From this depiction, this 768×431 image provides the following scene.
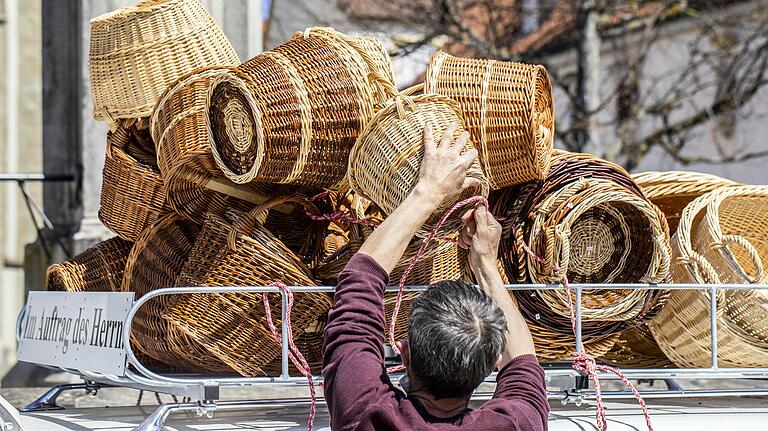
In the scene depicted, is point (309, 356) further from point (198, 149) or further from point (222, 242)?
point (198, 149)

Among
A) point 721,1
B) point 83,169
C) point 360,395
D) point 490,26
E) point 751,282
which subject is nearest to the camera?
point 360,395

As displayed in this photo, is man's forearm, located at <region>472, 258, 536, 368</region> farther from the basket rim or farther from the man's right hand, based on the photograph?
the basket rim

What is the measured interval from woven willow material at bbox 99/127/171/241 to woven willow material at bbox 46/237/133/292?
0.12 meters

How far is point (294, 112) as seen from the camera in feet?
8.46

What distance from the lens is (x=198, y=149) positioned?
2846 millimetres

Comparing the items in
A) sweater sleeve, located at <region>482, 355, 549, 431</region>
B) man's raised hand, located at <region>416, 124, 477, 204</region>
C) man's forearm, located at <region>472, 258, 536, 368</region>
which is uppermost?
man's raised hand, located at <region>416, 124, 477, 204</region>

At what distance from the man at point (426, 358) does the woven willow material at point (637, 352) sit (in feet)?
3.79

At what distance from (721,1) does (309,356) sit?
1284cm

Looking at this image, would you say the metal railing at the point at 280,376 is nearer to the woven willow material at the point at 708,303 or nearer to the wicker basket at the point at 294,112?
the woven willow material at the point at 708,303

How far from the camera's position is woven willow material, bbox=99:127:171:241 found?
10.6 ft

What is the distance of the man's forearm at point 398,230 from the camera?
2.13 m

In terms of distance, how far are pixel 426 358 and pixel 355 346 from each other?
158mm

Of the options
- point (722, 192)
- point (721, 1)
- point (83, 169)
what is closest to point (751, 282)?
point (722, 192)

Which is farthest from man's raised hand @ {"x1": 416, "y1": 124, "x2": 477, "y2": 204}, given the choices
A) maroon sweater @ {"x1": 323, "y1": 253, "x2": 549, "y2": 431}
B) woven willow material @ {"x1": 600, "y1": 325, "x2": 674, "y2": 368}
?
woven willow material @ {"x1": 600, "y1": 325, "x2": 674, "y2": 368}
